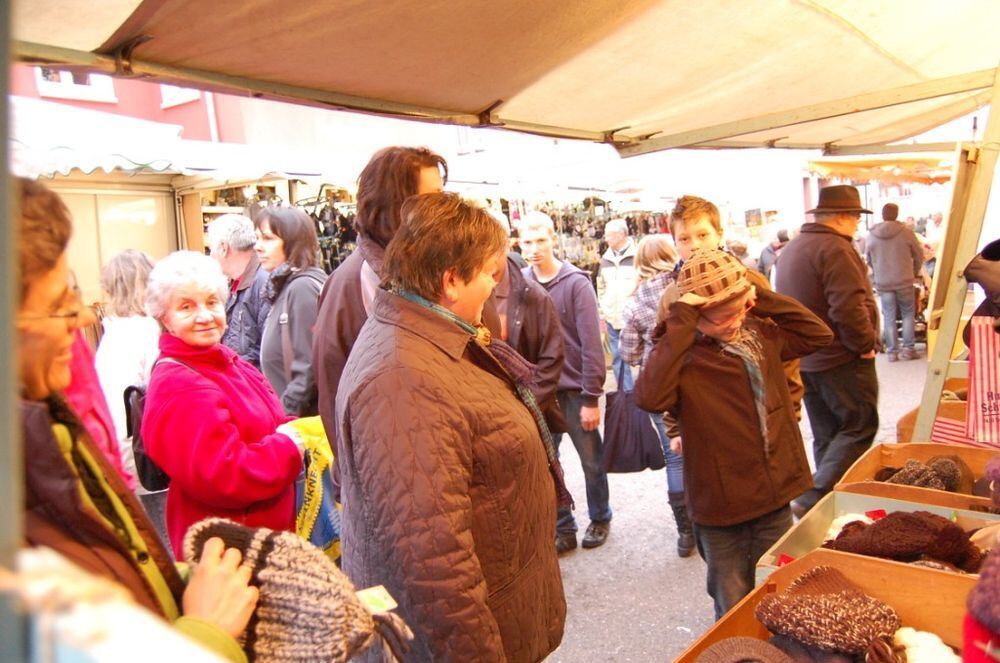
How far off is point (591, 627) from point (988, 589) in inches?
107

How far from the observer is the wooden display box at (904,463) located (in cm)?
226

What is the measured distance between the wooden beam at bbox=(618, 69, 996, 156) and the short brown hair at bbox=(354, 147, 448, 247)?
2059mm

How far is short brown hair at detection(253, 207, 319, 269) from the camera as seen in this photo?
12.3ft

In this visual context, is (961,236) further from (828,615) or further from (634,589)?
(634,589)

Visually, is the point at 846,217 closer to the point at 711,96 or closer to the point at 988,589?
the point at 711,96

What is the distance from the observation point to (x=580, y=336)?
416 cm

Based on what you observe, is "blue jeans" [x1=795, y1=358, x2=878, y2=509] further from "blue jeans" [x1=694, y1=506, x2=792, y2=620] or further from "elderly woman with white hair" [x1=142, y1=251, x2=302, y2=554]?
"elderly woman with white hair" [x1=142, y1=251, x2=302, y2=554]

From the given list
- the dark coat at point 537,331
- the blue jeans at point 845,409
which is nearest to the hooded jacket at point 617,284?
the blue jeans at point 845,409

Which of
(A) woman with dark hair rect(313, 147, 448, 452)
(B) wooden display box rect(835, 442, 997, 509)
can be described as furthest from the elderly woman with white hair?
(B) wooden display box rect(835, 442, 997, 509)

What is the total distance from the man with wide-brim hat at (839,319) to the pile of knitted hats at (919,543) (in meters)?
2.25

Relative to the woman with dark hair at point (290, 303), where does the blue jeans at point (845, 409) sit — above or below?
below

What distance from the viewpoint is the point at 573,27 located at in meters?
2.54

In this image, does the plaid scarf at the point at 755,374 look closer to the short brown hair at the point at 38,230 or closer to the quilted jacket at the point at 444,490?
the quilted jacket at the point at 444,490

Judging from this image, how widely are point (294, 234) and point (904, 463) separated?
9.19ft
